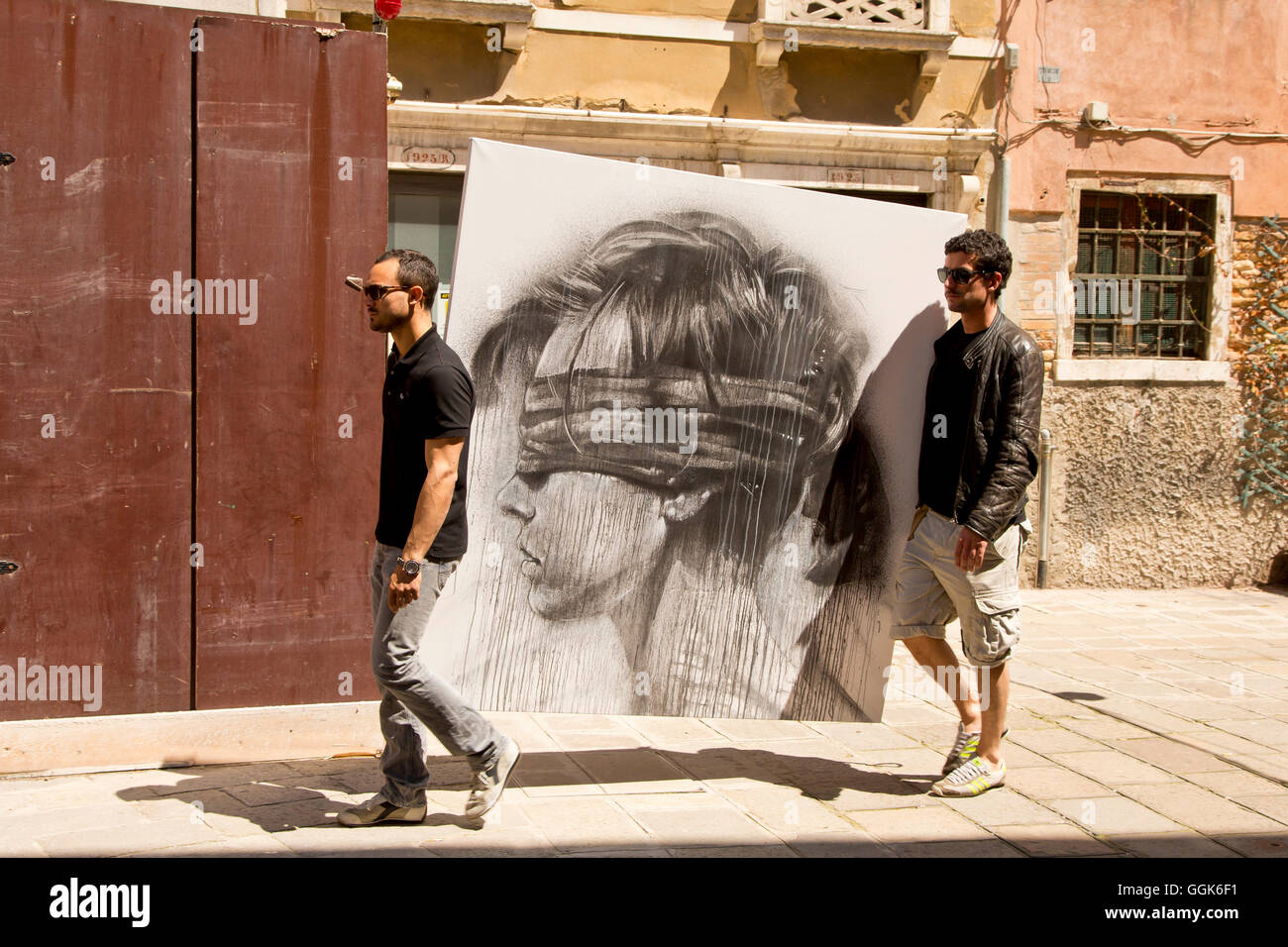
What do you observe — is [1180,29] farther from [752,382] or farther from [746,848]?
[746,848]

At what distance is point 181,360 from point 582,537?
179cm

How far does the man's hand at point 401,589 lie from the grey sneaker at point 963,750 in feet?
7.18

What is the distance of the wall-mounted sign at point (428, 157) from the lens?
8625 mm

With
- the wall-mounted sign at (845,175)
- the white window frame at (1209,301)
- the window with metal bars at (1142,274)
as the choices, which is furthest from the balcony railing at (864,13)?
the window with metal bars at (1142,274)

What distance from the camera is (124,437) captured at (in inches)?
195

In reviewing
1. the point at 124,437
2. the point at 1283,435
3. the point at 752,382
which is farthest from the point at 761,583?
the point at 1283,435

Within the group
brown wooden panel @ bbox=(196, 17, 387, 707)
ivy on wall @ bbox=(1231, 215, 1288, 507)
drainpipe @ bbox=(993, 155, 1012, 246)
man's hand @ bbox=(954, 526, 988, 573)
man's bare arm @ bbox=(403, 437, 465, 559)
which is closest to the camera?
man's bare arm @ bbox=(403, 437, 465, 559)

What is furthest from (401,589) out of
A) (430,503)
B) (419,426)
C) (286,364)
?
(286,364)

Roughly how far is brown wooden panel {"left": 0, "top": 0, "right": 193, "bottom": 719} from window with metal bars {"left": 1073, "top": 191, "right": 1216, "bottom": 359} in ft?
23.9

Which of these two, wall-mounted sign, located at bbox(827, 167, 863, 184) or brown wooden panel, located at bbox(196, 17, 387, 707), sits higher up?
wall-mounted sign, located at bbox(827, 167, 863, 184)

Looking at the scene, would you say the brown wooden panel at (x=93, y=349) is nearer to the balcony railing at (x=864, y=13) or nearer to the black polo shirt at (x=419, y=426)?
the black polo shirt at (x=419, y=426)

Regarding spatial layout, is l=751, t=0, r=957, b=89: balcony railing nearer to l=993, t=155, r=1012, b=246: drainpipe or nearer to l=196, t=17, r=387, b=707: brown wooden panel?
l=993, t=155, r=1012, b=246: drainpipe

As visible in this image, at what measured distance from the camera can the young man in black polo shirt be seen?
3.90m

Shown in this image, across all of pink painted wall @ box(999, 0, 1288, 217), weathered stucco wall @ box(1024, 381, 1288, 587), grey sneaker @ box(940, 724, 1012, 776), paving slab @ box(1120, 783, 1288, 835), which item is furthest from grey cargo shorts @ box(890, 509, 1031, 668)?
pink painted wall @ box(999, 0, 1288, 217)
